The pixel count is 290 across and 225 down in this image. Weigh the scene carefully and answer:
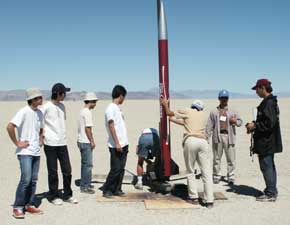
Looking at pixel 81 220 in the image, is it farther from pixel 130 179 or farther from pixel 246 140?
pixel 246 140

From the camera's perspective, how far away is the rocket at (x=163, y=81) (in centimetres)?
870

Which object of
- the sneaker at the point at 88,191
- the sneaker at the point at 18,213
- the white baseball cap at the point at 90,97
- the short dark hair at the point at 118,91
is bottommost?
the sneaker at the point at 88,191

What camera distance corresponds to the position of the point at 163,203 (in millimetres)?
7902

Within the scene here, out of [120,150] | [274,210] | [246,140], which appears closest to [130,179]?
[120,150]

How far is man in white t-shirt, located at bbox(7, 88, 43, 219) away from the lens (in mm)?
6906

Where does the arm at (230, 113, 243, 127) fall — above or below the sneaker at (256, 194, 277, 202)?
above

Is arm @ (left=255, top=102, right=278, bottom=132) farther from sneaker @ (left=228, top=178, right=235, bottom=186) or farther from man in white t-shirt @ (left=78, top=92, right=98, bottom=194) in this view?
man in white t-shirt @ (left=78, top=92, right=98, bottom=194)

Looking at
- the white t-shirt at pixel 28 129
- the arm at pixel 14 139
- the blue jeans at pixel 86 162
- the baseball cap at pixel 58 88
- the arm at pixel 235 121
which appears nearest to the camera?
the arm at pixel 14 139

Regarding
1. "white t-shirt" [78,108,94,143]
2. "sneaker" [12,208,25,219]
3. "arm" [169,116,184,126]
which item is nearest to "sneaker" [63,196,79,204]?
"sneaker" [12,208,25,219]

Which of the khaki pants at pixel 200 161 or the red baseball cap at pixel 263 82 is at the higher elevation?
the red baseball cap at pixel 263 82

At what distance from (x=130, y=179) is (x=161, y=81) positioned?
8.19ft

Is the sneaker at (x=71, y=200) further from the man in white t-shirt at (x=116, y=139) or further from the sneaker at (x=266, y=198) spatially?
the sneaker at (x=266, y=198)

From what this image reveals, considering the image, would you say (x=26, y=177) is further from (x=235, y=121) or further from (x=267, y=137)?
(x=235, y=121)

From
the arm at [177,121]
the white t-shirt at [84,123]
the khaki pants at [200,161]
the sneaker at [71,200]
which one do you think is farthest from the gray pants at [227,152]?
the sneaker at [71,200]
